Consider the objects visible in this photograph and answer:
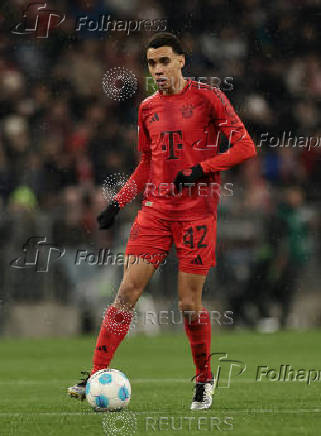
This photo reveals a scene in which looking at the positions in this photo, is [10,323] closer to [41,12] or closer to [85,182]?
[85,182]

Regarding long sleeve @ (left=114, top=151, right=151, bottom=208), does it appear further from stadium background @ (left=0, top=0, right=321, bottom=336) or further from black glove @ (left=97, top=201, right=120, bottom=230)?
stadium background @ (left=0, top=0, right=321, bottom=336)

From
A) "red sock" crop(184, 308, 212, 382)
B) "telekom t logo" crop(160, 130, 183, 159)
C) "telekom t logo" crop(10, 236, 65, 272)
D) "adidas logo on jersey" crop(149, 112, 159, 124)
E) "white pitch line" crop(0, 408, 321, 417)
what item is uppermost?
"adidas logo on jersey" crop(149, 112, 159, 124)

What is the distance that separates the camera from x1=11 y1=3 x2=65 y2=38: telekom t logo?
16.9 metres

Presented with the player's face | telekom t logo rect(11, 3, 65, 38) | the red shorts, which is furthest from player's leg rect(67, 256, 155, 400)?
telekom t logo rect(11, 3, 65, 38)

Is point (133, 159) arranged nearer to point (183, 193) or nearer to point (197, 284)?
point (183, 193)

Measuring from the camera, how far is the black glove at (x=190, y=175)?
718 cm

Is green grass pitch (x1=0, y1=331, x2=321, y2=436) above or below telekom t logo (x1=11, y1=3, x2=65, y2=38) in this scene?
below

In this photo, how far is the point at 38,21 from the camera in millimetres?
17125

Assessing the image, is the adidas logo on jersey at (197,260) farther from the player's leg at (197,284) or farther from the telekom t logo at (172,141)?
the telekom t logo at (172,141)

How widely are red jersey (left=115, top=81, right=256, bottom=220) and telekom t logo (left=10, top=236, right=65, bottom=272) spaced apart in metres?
6.45

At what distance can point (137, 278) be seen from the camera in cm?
722

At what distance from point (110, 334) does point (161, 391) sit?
1.57 m

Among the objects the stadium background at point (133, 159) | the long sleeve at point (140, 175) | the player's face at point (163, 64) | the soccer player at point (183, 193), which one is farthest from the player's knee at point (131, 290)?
the stadium background at point (133, 159)

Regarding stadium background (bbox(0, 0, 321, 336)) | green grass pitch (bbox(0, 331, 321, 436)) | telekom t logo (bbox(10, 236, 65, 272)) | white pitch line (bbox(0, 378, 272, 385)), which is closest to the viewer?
green grass pitch (bbox(0, 331, 321, 436))
